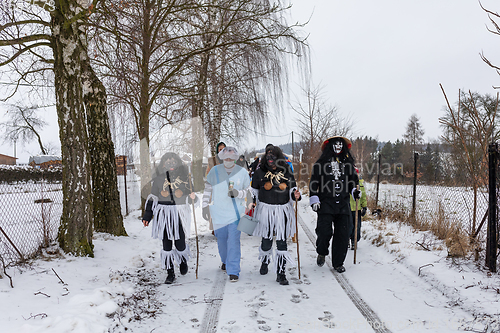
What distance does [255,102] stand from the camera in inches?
386

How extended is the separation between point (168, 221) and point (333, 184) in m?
2.53

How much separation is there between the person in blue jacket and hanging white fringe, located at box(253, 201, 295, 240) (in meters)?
0.32

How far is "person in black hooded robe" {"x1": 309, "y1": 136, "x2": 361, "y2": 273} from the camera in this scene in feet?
15.4

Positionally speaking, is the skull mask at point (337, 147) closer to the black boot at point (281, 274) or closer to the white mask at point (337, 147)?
the white mask at point (337, 147)

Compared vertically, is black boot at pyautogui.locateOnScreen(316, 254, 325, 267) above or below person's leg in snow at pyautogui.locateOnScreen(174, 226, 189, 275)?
below

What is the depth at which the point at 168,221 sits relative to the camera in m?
4.46

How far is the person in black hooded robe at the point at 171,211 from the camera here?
4.45m

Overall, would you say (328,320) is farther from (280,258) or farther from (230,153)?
(230,153)

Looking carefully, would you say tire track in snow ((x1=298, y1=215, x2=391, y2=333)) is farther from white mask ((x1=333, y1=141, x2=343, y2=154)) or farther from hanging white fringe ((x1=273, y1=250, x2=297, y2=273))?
white mask ((x1=333, y1=141, x2=343, y2=154))

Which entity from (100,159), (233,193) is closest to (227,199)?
(233,193)

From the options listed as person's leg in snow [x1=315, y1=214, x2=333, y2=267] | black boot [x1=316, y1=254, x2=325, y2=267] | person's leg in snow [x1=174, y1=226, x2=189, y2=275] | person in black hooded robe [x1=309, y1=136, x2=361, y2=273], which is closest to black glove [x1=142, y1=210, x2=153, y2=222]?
person's leg in snow [x1=174, y1=226, x2=189, y2=275]

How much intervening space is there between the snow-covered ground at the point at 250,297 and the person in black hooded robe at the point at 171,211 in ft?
1.17

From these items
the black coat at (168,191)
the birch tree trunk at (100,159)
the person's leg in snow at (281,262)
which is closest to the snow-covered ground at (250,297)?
the person's leg in snow at (281,262)

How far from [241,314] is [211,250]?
2.83 m
